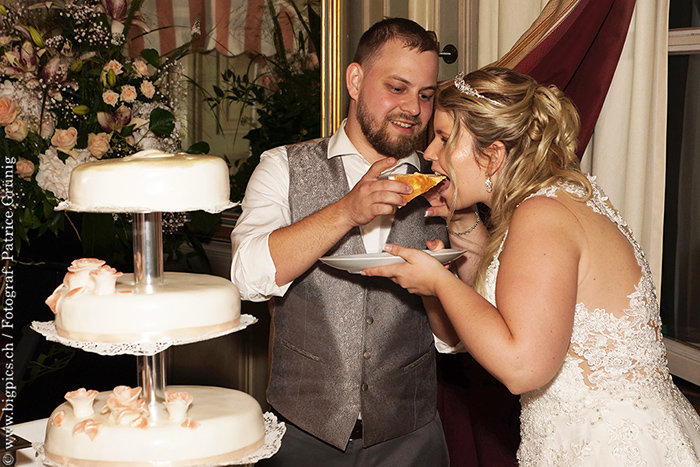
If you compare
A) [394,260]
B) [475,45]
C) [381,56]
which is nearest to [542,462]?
[394,260]

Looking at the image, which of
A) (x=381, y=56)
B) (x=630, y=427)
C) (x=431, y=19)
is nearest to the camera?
Answer: (x=630, y=427)

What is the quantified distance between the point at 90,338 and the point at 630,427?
1251mm

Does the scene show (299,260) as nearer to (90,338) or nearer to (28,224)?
(90,338)

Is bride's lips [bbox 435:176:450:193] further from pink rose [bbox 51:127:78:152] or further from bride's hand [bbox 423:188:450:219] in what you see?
pink rose [bbox 51:127:78:152]

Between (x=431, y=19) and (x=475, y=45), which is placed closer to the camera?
(x=475, y=45)

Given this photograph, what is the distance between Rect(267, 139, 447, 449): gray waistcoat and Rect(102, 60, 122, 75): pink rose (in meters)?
0.82

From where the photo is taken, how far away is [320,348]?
209 centimetres

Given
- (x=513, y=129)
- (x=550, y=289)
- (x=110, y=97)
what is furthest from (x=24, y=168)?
(x=550, y=289)

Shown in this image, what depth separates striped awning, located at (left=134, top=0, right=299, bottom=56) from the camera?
342cm

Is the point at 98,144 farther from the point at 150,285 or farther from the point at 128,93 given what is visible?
the point at 150,285

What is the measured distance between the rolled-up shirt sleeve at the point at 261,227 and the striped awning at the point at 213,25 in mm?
1410

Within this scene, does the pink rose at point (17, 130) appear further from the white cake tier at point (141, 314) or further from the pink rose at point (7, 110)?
the white cake tier at point (141, 314)

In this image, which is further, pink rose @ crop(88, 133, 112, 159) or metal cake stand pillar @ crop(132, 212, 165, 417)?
pink rose @ crop(88, 133, 112, 159)

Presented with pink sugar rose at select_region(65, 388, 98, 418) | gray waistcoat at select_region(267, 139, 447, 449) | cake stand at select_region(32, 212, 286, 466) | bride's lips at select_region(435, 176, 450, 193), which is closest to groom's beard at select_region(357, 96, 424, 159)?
gray waistcoat at select_region(267, 139, 447, 449)
